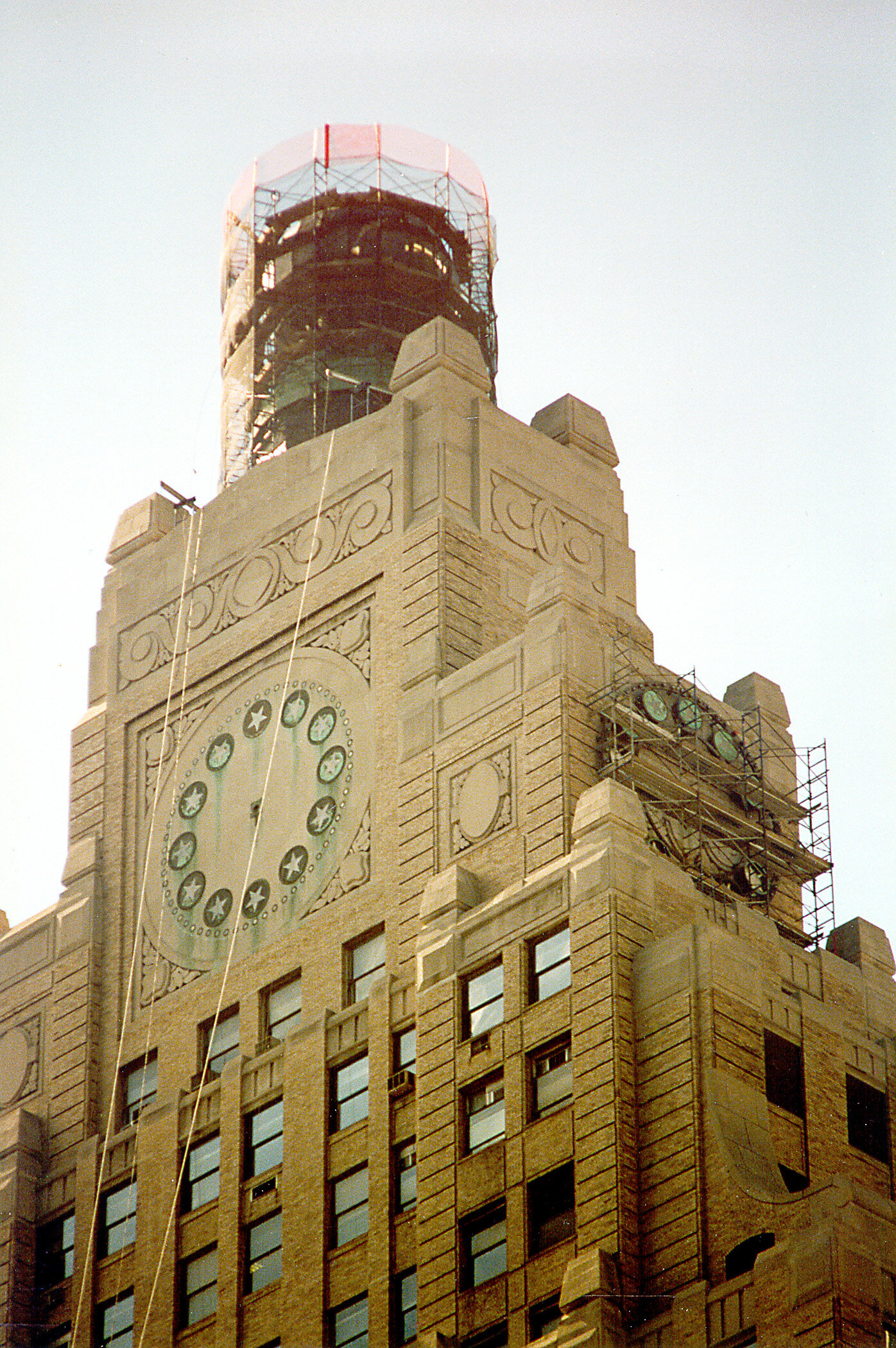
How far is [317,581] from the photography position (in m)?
70.7

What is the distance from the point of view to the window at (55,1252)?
67.5 metres

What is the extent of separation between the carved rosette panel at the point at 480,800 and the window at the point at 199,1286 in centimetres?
945

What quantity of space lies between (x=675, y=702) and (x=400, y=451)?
29.7ft

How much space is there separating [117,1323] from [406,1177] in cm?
812

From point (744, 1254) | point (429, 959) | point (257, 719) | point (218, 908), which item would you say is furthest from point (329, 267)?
point (744, 1254)

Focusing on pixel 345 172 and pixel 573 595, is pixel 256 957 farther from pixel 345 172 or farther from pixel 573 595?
pixel 345 172

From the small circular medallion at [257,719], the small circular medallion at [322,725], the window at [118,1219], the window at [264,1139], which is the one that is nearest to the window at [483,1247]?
the window at [264,1139]

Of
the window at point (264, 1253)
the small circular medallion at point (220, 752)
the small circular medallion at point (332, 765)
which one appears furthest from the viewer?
the small circular medallion at point (220, 752)

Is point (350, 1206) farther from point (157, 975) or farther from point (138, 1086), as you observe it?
point (157, 975)

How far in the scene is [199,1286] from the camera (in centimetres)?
6391

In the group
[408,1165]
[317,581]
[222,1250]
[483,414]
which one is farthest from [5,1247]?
[483,414]

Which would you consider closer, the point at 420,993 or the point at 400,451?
the point at 420,993

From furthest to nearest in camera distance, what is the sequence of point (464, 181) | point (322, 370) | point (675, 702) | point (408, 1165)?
point (464, 181) < point (322, 370) < point (675, 702) < point (408, 1165)

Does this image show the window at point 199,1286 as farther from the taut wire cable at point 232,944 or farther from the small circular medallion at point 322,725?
the small circular medallion at point 322,725
